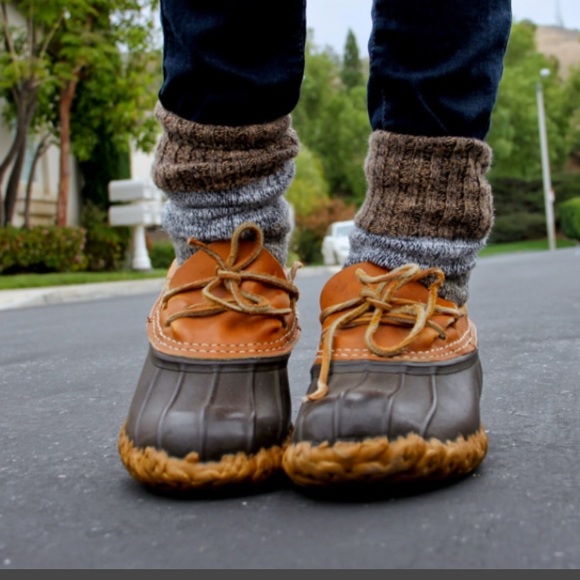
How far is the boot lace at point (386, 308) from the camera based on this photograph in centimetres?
95

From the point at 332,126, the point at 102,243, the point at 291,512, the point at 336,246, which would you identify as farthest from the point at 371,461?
the point at 332,126

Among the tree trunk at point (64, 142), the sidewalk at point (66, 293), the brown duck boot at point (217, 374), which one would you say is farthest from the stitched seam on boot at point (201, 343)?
the tree trunk at point (64, 142)

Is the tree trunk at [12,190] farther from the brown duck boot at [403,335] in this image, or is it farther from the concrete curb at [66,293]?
the brown duck boot at [403,335]

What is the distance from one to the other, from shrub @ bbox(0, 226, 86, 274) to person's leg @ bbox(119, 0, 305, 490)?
9.07 m

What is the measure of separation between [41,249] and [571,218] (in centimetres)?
1982

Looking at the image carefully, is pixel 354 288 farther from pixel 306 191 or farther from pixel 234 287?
pixel 306 191

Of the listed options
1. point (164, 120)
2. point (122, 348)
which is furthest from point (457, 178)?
point (122, 348)

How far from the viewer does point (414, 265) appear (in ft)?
3.18

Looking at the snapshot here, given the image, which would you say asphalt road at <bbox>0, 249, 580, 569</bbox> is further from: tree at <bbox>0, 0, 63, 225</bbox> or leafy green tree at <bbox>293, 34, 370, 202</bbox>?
leafy green tree at <bbox>293, 34, 370, 202</bbox>

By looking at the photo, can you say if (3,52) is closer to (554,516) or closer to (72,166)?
(72,166)

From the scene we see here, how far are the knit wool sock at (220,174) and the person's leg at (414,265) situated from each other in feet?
0.37

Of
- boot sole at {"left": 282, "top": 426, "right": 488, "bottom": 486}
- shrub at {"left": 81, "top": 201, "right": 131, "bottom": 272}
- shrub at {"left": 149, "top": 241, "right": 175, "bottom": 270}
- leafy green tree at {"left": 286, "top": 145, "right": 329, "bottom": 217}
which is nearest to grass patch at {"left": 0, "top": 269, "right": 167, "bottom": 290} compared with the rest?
shrub at {"left": 81, "top": 201, "right": 131, "bottom": 272}

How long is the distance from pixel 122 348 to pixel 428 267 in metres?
1.86

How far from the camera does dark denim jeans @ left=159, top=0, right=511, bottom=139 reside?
3.19 ft
